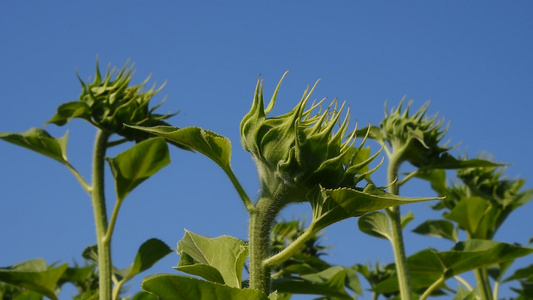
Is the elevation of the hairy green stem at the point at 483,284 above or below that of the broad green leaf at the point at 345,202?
above

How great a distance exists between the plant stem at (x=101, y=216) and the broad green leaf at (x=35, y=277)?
27cm

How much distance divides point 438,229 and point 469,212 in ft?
2.08

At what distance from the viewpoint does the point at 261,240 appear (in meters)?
2.14

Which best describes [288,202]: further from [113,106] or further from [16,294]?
[16,294]

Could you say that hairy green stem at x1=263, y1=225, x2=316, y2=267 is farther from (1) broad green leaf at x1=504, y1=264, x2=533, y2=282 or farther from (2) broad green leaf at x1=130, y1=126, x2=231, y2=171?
(1) broad green leaf at x1=504, y1=264, x2=533, y2=282

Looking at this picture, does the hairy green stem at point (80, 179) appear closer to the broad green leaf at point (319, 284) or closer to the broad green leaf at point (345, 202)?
the broad green leaf at point (319, 284)

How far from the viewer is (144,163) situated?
4.48 meters

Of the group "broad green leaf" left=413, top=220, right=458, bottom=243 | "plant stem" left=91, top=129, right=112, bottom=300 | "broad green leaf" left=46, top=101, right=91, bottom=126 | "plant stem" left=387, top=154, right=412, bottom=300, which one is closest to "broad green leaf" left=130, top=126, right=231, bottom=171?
Answer: "plant stem" left=387, top=154, right=412, bottom=300

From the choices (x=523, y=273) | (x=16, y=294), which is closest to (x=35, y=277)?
(x=16, y=294)

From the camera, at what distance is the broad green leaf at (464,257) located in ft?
13.6

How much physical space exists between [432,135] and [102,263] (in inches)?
91.0

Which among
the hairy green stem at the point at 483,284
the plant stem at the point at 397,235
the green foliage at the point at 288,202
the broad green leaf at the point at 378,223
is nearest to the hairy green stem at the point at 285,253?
the green foliage at the point at 288,202

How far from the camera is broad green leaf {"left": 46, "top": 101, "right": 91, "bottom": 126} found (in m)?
4.48

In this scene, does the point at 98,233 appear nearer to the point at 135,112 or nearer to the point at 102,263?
the point at 102,263
